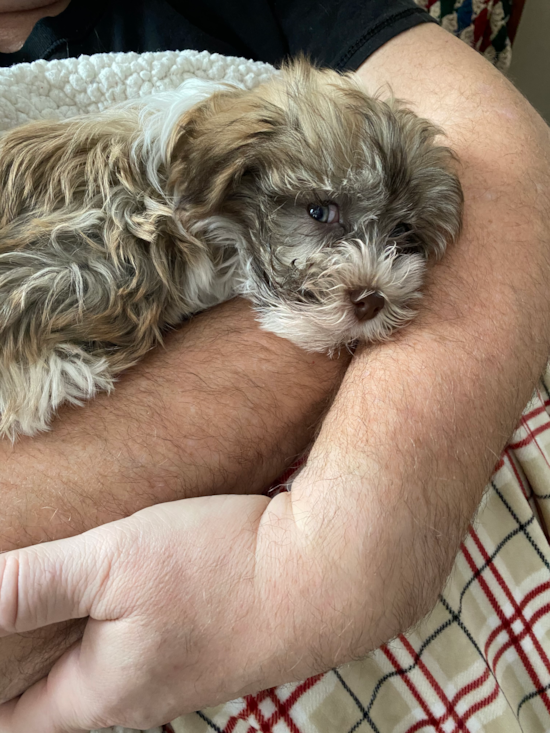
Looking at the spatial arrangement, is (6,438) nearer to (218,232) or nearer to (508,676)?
(218,232)

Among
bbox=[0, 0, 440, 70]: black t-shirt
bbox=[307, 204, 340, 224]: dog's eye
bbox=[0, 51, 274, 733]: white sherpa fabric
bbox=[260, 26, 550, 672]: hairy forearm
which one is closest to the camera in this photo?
bbox=[260, 26, 550, 672]: hairy forearm

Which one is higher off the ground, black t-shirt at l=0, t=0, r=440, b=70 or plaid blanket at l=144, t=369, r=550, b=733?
black t-shirt at l=0, t=0, r=440, b=70

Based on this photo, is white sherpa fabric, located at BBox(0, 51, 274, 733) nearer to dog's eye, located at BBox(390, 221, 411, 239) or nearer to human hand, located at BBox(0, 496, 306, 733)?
dog's eye, located at BBox(390, 221, 411, 239)

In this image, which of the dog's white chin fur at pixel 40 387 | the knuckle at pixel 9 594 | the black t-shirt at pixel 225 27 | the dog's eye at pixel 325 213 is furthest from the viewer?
the black t-shirt at pixel 225 27

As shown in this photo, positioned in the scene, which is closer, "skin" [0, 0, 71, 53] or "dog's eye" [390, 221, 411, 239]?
"dog's eye" [390, 221, 411, 239]

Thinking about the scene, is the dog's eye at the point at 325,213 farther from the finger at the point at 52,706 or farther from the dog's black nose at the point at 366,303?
the finger at the point at 52,706

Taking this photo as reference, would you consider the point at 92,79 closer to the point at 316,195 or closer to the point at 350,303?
the point at 316,195

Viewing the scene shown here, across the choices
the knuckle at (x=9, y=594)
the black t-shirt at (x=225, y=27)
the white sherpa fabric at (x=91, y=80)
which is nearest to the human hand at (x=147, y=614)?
the knuckle at (x=9, y=594)

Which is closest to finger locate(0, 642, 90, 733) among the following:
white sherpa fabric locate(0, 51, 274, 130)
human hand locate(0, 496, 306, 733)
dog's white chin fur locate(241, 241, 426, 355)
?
human hand locate(0, 496, 306, 733)

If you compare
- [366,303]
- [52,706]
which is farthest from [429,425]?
[52,706]
